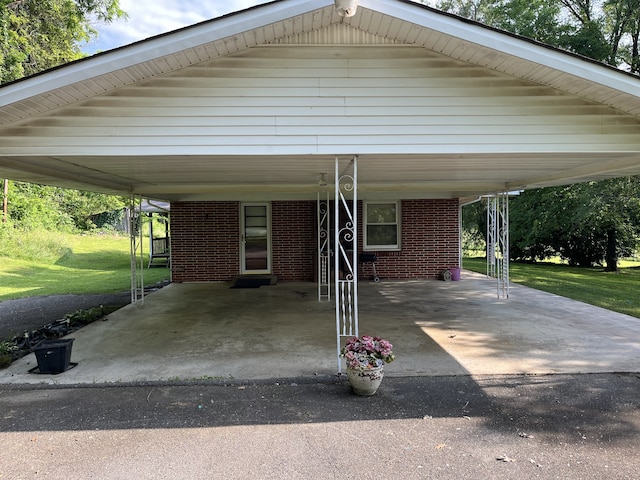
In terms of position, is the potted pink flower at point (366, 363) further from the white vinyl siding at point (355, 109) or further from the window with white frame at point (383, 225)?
the window with white frame at point (383, 225)

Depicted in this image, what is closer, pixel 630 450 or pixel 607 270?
pixel 630 450

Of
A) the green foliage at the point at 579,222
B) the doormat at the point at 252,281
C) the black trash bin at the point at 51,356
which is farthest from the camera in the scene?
the green foliage at the point at 579,222

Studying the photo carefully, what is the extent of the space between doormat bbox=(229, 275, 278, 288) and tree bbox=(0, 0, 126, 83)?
10.5 meters

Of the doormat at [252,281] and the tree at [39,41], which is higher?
the tree at [39,41]

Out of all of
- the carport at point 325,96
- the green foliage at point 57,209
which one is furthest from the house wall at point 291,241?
the green foliage at point 57,209

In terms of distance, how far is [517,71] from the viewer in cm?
397

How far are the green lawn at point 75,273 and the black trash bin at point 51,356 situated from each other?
613 cm

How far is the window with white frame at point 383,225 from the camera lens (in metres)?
11.6

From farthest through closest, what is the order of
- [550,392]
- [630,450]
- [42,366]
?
[42,366]
[550,392]
[630,450]

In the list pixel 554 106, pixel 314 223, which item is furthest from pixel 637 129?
pixel 314 223

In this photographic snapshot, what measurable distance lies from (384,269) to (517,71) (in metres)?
7.97

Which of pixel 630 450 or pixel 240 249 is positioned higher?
pixel 240 249

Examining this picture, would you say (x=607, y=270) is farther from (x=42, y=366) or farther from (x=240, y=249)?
(x=42, y=366)

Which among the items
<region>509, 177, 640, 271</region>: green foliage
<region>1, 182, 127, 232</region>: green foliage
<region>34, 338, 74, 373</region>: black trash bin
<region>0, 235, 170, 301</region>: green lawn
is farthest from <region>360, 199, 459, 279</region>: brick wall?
<region>1, 182, 127, 232</region>: green foliage
